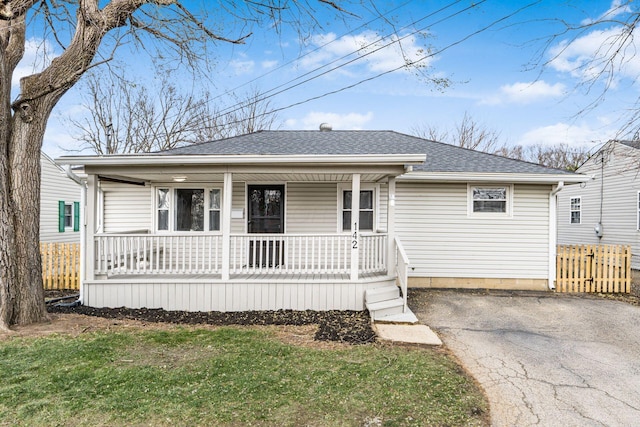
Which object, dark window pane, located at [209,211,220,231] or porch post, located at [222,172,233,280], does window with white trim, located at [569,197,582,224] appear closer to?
dark window pane, located at [209,211,220,231]

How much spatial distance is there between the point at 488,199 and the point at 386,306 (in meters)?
4.02

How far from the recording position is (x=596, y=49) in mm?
3840

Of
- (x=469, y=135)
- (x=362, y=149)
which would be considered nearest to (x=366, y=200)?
(x=362, y=149)

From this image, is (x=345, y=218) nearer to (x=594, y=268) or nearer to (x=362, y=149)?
(x=362, y=149)

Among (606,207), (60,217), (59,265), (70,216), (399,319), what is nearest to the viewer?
(399,319)

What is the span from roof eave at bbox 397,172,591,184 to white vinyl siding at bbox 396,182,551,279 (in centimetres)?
38

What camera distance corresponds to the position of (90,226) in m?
6.09

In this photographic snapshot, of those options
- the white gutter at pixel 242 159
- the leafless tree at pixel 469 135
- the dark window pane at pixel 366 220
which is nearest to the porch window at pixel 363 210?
the dark window pane at pixel 366 220

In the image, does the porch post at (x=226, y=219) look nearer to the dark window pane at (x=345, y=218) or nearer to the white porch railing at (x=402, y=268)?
the dark window pane at (x=345, y=218)

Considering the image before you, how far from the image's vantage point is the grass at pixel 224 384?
9.12 ft

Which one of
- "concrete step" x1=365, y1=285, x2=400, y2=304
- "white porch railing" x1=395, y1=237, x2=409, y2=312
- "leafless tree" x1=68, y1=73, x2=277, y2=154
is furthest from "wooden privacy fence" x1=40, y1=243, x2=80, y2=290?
"leafless tree" x1=68, y1=73, x2=277, y2=154

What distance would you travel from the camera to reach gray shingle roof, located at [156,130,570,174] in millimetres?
7750

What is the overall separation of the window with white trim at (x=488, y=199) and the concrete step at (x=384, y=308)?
340 centimetres

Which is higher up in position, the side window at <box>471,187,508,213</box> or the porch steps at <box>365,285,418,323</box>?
the side window at <box>471,187,508,213</box>
